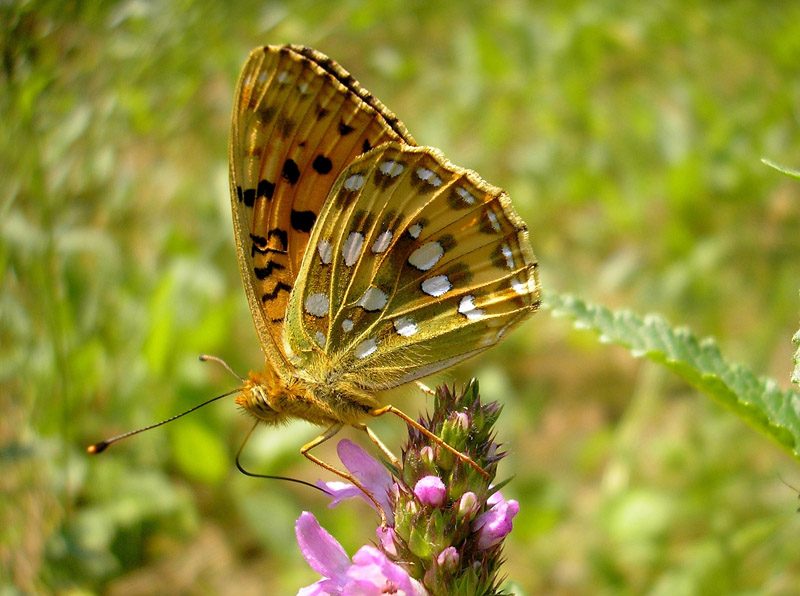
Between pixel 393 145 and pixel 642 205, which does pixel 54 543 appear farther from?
pixel 642 205

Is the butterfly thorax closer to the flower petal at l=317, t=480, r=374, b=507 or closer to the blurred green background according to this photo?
the blurred green background

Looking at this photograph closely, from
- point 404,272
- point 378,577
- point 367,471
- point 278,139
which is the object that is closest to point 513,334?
point 404,272

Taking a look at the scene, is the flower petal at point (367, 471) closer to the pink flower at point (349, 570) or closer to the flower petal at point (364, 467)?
the flower petal at point (364, 467)

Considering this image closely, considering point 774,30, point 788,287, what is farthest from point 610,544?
point 774,30

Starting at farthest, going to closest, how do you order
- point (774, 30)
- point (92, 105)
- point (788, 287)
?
point (774, 30), point (788, 287), point (92, 105)

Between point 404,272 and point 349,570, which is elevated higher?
point 404,272

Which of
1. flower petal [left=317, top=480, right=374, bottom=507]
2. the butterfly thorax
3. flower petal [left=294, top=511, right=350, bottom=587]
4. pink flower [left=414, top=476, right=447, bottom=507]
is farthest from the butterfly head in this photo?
pink flower [left=414, top=476, right=447, bottom=507]

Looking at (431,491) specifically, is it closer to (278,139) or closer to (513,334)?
(278,139)
